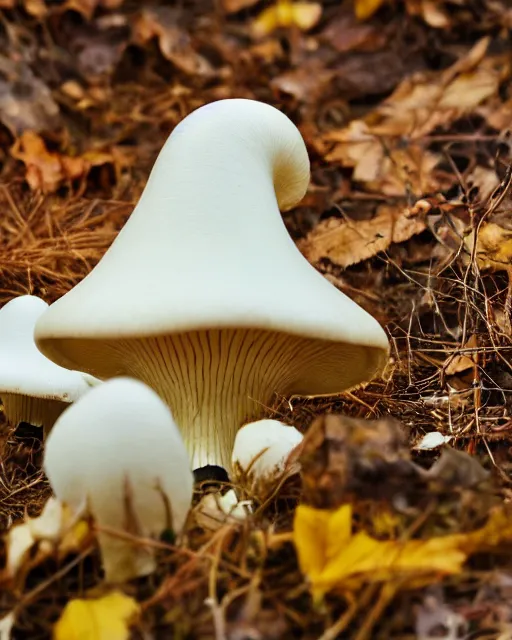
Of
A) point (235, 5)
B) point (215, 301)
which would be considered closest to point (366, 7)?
point (235, 5)

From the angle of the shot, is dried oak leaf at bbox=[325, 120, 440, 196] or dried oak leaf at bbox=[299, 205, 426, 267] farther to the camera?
dried oak leaf at bbox=[325, 120, 440, 196]

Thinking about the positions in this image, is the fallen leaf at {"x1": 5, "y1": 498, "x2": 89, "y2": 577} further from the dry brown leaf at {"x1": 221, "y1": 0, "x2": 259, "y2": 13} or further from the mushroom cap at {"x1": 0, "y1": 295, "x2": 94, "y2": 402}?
the dry brown leaf at {"x1": 221, "y1": 0, "x2": 259, "y2": 13}

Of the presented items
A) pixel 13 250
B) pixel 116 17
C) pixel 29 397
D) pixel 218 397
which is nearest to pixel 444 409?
pixel 218 397

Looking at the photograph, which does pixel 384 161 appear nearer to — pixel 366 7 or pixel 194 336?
pixel 366 7

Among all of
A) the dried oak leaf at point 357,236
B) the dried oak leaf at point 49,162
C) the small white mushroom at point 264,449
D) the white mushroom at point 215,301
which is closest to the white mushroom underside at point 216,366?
the white mushroom at point 215,301

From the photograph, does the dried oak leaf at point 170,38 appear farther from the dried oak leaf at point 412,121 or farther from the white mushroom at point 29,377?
the white mushroom at point 29,377

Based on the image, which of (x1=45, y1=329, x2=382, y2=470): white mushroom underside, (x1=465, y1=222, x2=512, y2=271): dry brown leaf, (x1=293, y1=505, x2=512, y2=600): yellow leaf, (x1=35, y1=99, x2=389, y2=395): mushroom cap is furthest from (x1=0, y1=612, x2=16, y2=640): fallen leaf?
(x1=465, y1=222, x2=512, y2=271): dry brown leaf
